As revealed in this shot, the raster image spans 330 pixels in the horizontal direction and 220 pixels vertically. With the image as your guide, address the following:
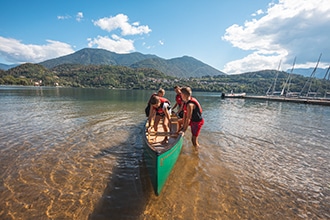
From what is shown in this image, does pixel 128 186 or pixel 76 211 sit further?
pixel 128 186

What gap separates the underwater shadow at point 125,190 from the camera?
4402 mm

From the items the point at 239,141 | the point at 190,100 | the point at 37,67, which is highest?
the point at 37,67

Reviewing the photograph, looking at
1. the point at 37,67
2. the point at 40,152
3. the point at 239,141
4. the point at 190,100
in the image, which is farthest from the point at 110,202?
the point at 37,67

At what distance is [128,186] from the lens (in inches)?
219

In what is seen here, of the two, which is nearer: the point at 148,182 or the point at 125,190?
the point at 125,190

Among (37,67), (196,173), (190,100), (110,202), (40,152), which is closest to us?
(110,202)

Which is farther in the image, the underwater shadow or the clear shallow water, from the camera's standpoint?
the clear shallow water

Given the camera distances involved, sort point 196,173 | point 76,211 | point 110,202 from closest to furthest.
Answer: point 76,211 → point 110,202 → point 196,173

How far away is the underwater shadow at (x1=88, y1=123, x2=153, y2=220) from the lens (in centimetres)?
440

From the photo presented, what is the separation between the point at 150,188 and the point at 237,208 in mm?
2569

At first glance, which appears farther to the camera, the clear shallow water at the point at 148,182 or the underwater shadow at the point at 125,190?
the clear shallow water at the point at 148,182

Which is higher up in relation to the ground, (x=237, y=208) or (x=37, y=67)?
(x=37, y=67)

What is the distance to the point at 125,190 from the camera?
17.5 ft

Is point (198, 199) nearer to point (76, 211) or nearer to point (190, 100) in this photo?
point (76, 211)
